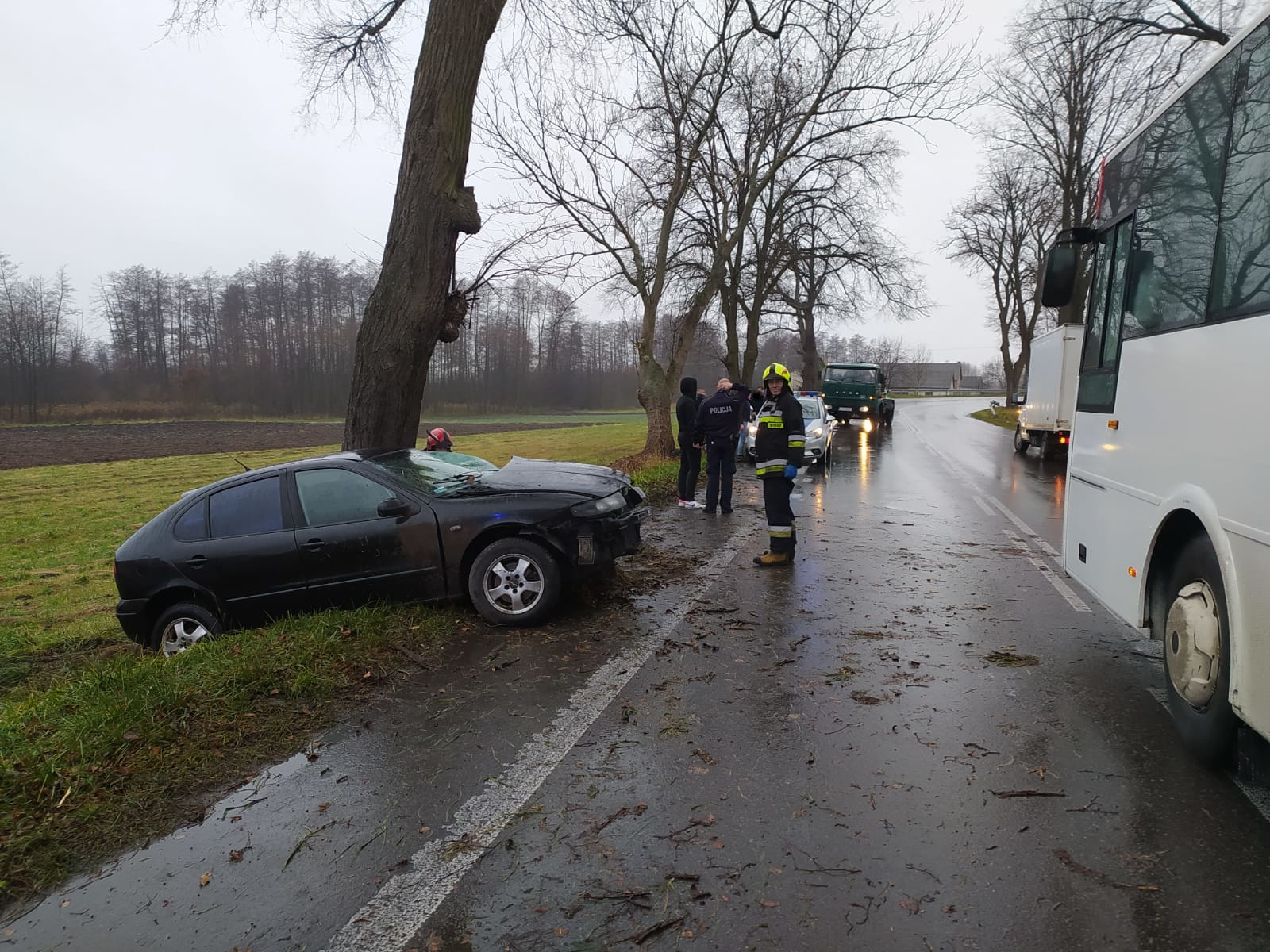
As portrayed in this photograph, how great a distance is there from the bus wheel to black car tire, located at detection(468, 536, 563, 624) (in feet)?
12.6

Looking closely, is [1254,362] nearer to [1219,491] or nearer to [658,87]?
[1219,491]

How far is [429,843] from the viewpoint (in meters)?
3.10

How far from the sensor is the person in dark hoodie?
40.5 ft

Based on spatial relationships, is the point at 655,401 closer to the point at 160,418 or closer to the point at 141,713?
the point at 141,713

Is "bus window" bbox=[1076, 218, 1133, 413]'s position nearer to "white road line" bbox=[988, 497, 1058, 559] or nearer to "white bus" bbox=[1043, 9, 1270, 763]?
"white bus" bbox=[1043, 9, 1270, 763]

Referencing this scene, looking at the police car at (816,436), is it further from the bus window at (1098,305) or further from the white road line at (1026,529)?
the bus window at (1098,305)

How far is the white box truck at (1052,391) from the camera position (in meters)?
17.5

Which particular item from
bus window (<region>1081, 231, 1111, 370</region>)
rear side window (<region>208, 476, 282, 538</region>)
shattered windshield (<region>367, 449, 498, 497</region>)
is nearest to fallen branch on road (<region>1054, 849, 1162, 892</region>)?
bus window (<region>1081, 231, 1111, 370</region>)

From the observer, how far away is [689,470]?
12477 millimetres

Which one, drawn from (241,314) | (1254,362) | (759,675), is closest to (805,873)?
(759,675)

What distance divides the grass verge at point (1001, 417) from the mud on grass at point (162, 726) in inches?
1326

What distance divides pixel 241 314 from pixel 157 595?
9281 centimetres

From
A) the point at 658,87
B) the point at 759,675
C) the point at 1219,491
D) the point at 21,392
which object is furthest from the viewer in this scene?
the point at 21,392

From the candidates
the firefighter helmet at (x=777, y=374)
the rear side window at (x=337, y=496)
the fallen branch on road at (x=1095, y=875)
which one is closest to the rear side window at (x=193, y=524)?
the rear side window at (x=337, y=496)
